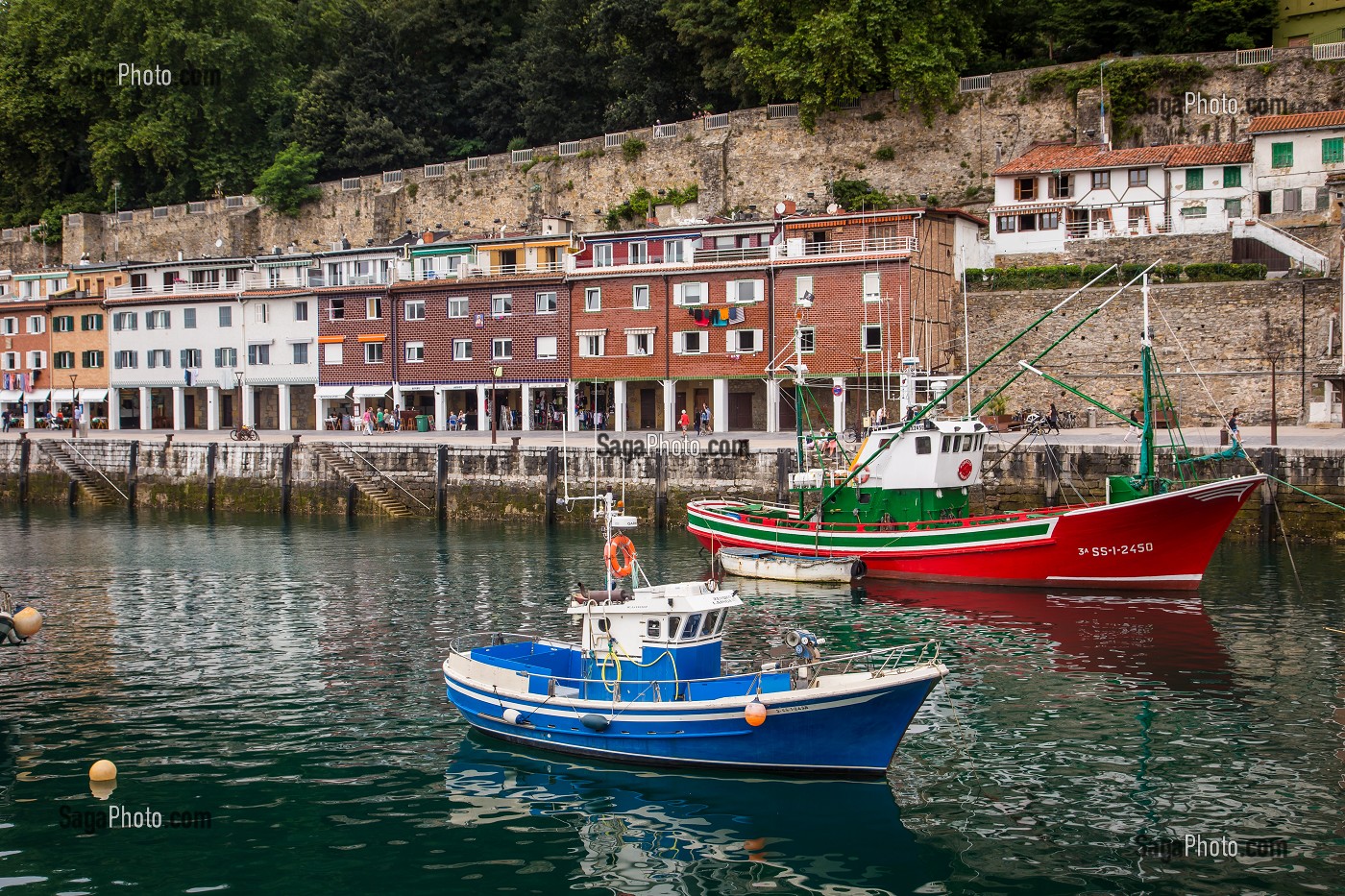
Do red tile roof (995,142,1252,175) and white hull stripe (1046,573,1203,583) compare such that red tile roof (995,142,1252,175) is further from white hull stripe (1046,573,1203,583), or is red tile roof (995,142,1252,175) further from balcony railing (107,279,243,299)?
balcony railing (107,279,243,299)

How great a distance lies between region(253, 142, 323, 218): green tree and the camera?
90188 mm

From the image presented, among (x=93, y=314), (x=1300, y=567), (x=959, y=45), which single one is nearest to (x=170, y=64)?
(x=93, y=314)

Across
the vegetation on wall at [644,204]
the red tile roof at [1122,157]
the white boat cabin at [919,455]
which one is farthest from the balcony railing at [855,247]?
the white boat cabin at [919,455]

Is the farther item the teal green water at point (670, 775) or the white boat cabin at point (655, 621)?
the white boat cabin at point (655, 621)

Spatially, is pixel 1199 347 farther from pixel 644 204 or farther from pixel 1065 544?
pixel 644 204

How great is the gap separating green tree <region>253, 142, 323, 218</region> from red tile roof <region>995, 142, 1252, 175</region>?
160ft

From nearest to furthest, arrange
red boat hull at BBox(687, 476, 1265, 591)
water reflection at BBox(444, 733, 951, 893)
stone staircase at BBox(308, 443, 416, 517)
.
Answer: water reflection at BBox(444, 733, 951, 893), red boat hull at BBox(687, 476, 1265, 591), stone staircase at BBox(308, 443, 416, 517)

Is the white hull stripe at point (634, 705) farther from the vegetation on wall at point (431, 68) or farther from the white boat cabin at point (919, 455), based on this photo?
the vegetation on wall at point (431, 68)

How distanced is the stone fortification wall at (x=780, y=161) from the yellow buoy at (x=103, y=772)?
54391 millimetres

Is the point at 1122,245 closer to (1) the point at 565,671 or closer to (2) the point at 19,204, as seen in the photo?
(1) the point at 565,671

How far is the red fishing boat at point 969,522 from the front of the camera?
3578 centimetres

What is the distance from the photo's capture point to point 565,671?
23.2 m

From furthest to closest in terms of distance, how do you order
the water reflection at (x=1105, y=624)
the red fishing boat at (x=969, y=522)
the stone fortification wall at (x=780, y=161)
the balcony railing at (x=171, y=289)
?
the balcony railing at (x=171, y=289), the stone fortification wall at (x=780, y=161), the red fishing boat at (x=969, y=522), the water reflection at (x=1105, y=624)

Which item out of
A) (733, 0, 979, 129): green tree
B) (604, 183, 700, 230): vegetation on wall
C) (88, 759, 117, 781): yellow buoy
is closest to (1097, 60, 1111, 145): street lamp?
(733, 0, 979, 129): green tree
